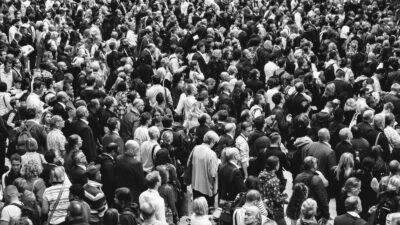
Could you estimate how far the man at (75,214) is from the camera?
947cm

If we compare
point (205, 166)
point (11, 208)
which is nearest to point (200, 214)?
point (11, 208)

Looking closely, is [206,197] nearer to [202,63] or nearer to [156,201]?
[156,201]

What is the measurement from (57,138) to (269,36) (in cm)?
964

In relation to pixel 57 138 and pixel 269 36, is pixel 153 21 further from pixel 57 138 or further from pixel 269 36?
pixel 57 138

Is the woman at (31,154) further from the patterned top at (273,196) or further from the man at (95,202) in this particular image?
the patterned top at (273,196)

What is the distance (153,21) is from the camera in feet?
77.4

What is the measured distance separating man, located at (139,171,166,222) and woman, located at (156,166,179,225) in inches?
23.5

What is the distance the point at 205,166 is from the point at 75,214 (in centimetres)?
337

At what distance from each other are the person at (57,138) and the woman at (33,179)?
1.83 meters

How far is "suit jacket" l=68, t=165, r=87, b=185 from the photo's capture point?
10461mm

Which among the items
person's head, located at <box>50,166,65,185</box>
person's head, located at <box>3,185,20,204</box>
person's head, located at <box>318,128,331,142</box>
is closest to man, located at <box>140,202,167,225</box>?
person's head, located at <box>50,166,65,185</box>

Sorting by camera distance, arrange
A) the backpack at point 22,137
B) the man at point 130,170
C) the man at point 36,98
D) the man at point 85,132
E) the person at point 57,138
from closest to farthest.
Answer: the man at point 130,170, the backpack at point 22,137, the person at point 57,138, the man at point 85,132, the man at point 36,98

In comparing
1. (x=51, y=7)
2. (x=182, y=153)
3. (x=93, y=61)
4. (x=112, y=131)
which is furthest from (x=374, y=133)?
(x=51, y=7)

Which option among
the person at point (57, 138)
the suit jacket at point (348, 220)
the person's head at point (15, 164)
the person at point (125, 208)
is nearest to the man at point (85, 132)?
the person at point (57, 138)
